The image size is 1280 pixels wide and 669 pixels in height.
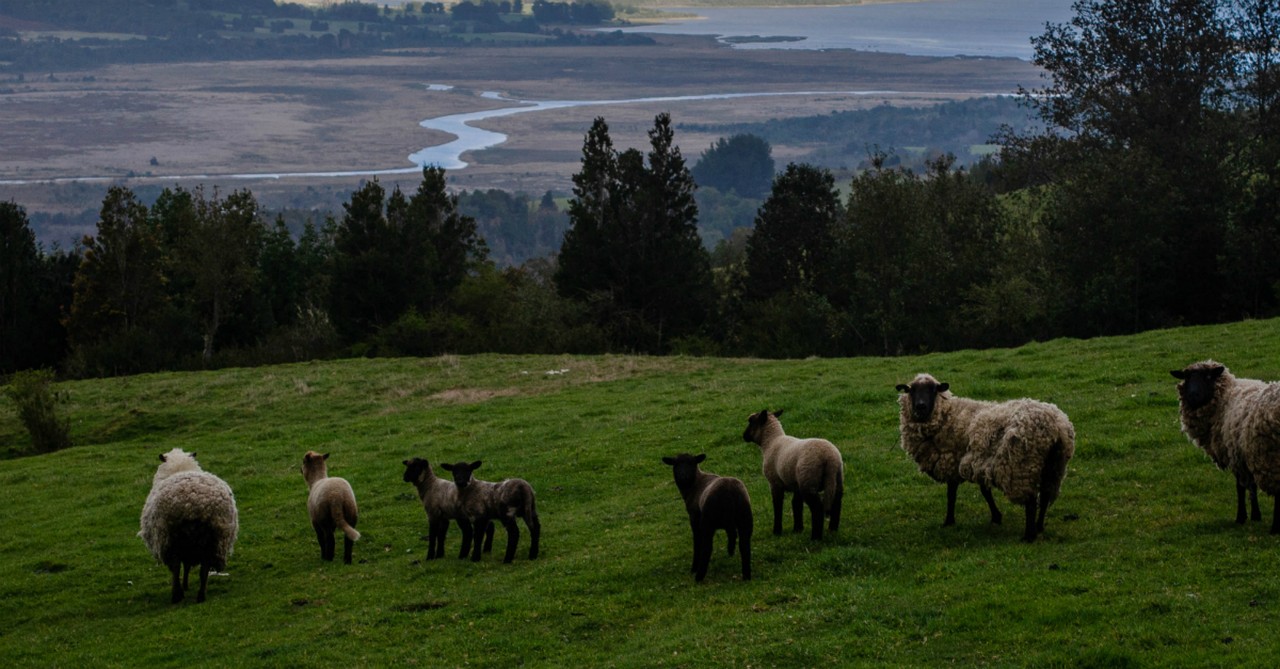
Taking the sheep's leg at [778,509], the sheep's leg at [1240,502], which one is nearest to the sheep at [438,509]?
the sheep's leg at [778,509]

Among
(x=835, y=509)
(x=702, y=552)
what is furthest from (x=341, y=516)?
(x=835, y=509)

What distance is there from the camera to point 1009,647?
12.2 metres

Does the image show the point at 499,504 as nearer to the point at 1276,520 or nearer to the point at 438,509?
the point at 438,509

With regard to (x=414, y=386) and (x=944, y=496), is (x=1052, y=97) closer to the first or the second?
(x=414, y=386)

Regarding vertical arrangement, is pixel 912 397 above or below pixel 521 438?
above

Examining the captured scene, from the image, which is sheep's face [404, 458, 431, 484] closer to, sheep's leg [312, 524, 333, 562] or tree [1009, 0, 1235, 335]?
sheep's leg [312, 524, 333, 562]

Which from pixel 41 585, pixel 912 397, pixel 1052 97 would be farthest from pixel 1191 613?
pixel 1052 97

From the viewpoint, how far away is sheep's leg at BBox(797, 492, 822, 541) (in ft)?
54.4

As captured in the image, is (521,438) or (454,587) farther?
(521,438)

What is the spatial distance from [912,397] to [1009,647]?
581 centimetres

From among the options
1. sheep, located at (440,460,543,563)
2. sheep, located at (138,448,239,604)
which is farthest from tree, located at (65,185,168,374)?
sheep, located at (440,460,543,563)

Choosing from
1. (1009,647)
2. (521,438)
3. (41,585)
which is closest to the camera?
(1009,647)

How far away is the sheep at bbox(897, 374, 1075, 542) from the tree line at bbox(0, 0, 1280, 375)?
31.5m

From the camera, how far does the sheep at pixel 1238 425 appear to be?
1477 cm
